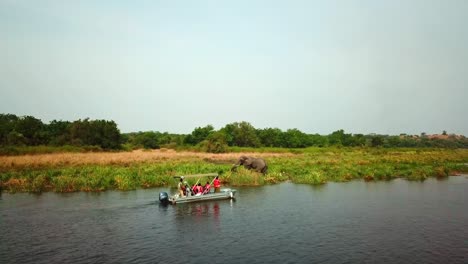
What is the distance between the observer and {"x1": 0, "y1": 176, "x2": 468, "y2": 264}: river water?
18969mm

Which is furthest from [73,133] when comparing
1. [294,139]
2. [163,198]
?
[294,139]

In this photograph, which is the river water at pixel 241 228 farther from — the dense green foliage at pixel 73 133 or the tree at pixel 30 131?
the tree at pixel 30 131

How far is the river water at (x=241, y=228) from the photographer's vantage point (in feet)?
62.2

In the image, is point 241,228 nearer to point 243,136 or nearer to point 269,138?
point 243,136

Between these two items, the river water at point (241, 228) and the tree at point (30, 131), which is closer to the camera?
the river water at point (241, 228)

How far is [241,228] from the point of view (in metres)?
24.2

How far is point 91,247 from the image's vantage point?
20203mm

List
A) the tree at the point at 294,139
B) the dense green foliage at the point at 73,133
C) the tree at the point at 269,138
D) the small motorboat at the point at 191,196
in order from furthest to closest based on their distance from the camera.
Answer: the tree at the point at 294,139 < the tree at the point at 269,138 < the dense green foliage at the point at 73,133 < the small motorboat at the point at 191,196

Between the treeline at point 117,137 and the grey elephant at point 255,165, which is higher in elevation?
the treeline at point 117,137

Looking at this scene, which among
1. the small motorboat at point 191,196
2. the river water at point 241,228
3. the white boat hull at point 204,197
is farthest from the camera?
the white boat hull at point 204,197

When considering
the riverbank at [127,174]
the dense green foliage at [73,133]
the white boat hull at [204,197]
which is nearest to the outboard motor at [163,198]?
the white boat hull at [204,197]

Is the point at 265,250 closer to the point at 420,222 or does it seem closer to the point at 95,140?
the point at 420,222

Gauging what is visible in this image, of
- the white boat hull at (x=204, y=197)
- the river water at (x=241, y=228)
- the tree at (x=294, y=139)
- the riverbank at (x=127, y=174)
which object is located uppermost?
the tree at (x=294, y=139)

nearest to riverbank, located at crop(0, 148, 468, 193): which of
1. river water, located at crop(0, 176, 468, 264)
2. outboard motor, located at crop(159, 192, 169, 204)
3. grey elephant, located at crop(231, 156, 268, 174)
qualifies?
grey elephant, located at crop(231, 156, 268, 174)
